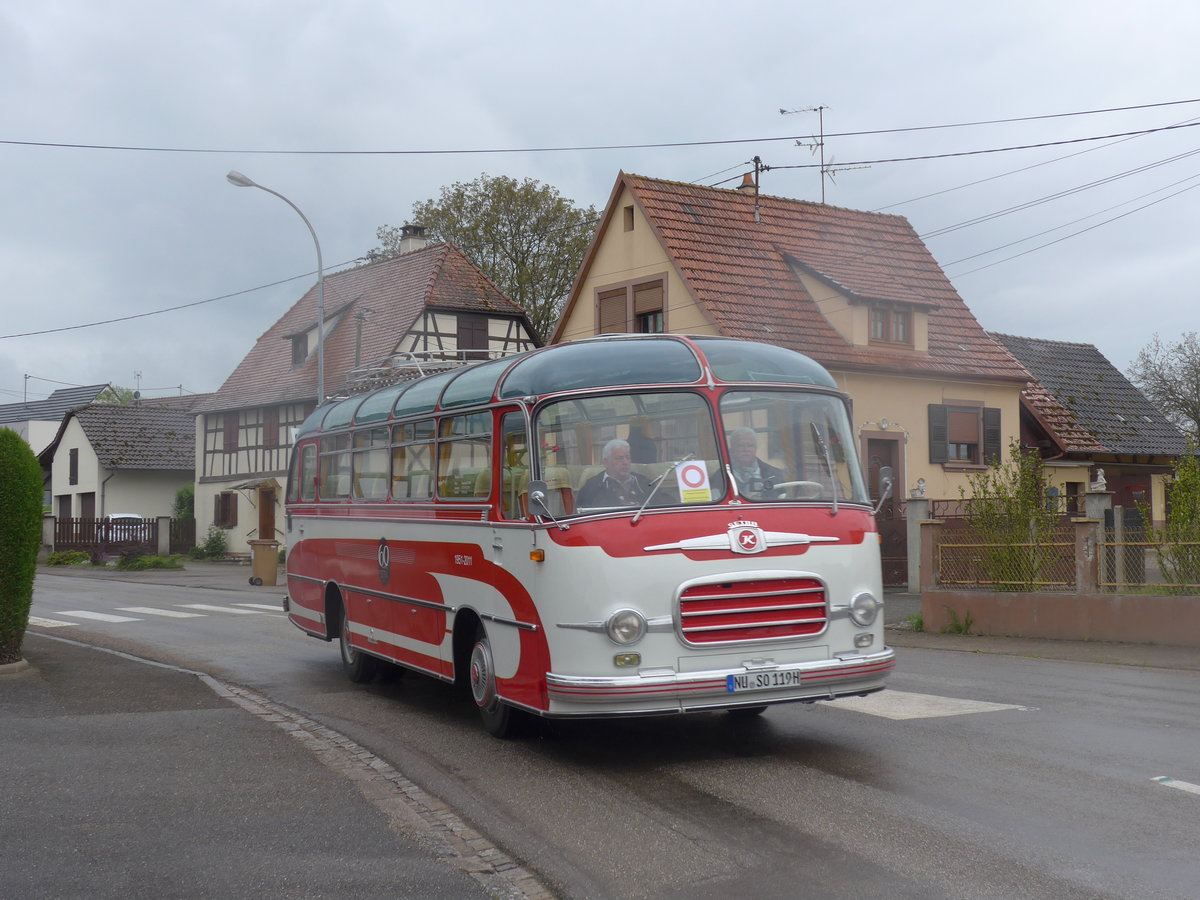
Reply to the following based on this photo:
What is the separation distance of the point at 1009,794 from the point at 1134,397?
125 feet

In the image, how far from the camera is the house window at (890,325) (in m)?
32.0

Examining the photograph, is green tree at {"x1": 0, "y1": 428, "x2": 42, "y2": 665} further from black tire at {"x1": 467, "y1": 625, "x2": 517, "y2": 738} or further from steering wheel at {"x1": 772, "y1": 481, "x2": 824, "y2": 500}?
steering wheel at {"x1": 772, "y1": 481, "x2": 824, "y2": 500}

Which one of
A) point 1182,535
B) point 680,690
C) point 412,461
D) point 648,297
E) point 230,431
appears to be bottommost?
point 680,690

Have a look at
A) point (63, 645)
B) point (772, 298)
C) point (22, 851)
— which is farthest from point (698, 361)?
point (772, 298)

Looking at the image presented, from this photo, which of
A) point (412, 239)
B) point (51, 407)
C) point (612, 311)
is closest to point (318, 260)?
point (612, 311)

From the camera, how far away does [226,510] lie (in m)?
49.5

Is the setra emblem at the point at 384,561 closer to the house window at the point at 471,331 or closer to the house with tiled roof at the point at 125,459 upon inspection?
the house window at the point at 471,331

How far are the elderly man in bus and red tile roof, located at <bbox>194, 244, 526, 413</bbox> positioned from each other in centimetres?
3477

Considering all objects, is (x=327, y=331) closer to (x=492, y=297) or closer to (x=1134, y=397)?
(x=492, y=297)

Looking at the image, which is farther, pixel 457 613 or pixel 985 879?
pixel 457 613

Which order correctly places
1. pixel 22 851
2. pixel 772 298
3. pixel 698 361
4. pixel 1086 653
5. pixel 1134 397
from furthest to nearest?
pixel 1134 397
pixel 772 298
pixel 1086 653
pixel 698 361
pixel 22 851

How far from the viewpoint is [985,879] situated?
570 centimetres

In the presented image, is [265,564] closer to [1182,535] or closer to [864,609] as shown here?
[1182,535]

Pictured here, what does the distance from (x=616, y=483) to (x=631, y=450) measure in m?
0.24
